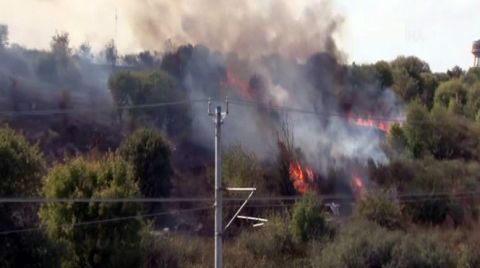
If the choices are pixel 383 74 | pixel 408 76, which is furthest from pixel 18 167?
pixel 408 76

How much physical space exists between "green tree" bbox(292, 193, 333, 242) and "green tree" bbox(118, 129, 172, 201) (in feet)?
23.6

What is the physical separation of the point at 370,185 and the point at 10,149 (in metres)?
26.3

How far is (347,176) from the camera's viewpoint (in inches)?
1925

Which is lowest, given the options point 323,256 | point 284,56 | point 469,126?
point 323,256

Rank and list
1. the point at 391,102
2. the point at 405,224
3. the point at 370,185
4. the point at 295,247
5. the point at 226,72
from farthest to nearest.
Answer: the point at 391,102, the point at 226,72, the point at 370,185, the point at 405,224, the point at 295,247

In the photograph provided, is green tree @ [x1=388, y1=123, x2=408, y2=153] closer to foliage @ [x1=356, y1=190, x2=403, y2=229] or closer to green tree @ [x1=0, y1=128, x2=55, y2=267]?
foliage @ [x1=356, y1=190, x2=403, y2=229]

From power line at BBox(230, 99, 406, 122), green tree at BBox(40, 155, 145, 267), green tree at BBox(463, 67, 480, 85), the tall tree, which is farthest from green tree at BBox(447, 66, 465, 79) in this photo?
green tree at BBox(40, 155, 145, 267)

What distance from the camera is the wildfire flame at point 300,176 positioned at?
46.1 m

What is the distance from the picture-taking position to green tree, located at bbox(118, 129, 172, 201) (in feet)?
127

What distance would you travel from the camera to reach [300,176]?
46.9 meters

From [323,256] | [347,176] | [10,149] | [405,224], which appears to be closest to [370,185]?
[347,176]

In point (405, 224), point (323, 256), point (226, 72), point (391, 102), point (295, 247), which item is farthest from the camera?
point (391, 102)

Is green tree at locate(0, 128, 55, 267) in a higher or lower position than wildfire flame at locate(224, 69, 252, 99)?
lower

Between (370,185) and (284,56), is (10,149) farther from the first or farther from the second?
(284,56)
